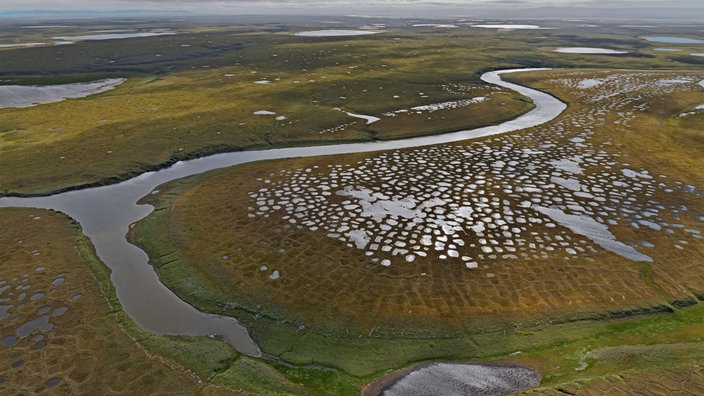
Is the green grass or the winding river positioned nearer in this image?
the winding river

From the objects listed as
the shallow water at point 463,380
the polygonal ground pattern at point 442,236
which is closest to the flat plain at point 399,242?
the polygonal ground pattern at point 442,236

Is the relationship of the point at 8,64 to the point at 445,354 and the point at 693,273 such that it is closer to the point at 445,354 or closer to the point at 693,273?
the point at 445,354

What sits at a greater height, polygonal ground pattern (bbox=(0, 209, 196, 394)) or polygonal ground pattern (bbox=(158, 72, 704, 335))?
polygonal ground pattern (bbox=(158, 72, 704, 335))

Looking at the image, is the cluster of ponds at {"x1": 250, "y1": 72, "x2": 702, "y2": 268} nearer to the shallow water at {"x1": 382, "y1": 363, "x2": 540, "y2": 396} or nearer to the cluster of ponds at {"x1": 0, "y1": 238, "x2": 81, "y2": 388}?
the shallow water at {"x1": 382, "y1": 363, "x2": 540, "y2": 396}

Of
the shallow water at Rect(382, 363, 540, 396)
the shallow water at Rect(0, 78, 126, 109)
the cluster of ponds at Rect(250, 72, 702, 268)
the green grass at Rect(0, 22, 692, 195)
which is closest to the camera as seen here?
the shallow water at Rect(382, 363, 540, 396)

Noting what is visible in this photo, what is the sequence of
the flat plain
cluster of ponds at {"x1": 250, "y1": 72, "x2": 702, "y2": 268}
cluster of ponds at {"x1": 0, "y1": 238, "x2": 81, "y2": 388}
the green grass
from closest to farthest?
1. the flat plain
2. cluster of ponds at {"x1": 0, "y1": 238, "x2": 81, "y2": 388}
3. cluster of ponds at {"x1": 250, "y1": 72, "x2": 702, "y2": 268}
4. the green grass

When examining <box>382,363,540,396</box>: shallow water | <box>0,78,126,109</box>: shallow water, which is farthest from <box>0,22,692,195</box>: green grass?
<box>382,363,540,396</box>: shallow water

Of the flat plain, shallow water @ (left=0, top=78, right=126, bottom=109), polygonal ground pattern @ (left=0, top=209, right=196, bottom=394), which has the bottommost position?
polygonal ground pattern @ (left=0, top=209, right=196, bottom=394)
